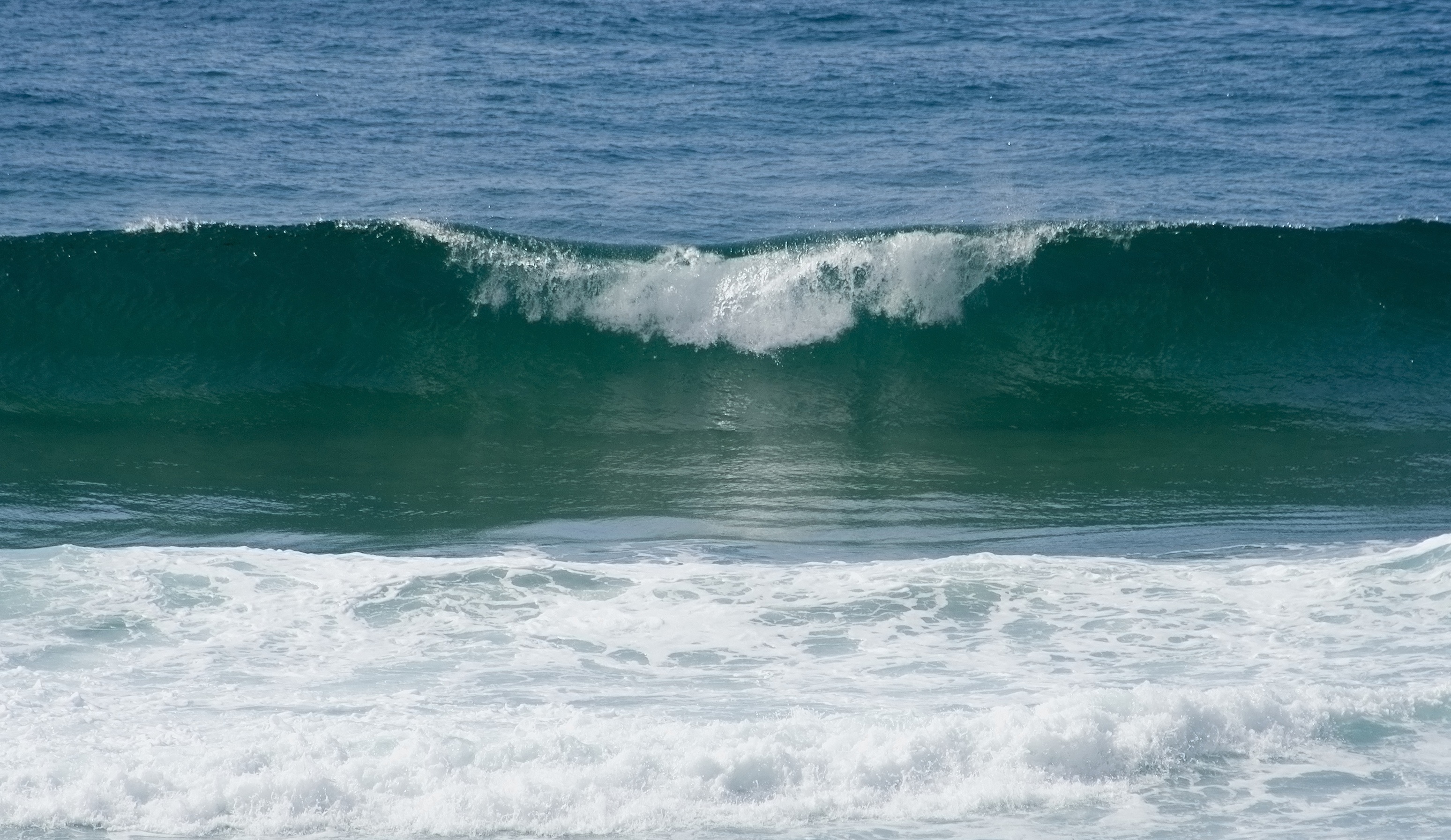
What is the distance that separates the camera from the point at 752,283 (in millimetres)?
11523

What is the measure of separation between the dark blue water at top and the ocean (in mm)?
83

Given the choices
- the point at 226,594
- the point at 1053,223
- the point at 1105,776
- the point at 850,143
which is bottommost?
the point at 1105,776

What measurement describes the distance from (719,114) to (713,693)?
9.92 m

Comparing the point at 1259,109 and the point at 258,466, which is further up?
the point at 1259,109

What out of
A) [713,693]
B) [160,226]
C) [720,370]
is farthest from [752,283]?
[713,693]

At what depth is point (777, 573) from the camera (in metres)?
7.68

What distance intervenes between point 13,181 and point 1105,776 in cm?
1185

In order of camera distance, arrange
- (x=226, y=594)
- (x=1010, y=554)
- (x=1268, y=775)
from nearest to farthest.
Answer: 1. (x=1268, y=775)
2. (x=226, y=594)
3. (x=1010, y=554)

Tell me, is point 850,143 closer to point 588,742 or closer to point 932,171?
point 932,171

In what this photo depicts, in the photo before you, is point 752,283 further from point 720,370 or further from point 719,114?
point 719,114

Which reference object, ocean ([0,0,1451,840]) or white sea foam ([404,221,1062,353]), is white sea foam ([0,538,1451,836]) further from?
white sea foam ([404,221,1062,353])

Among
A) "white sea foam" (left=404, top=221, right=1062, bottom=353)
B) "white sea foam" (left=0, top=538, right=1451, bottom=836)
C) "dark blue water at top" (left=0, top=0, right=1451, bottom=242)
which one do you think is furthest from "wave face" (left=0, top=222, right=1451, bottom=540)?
"white sea foam" (left=0, top=538, right=1451, bottom=836)

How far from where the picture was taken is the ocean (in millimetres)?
5793

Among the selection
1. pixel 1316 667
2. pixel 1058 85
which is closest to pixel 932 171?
pixel 1058 85
